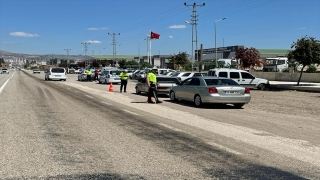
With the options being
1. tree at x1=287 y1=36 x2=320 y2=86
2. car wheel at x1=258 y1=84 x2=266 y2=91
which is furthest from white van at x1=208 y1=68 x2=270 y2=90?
tree at x1=287 y1=36 x2=320 y2=86

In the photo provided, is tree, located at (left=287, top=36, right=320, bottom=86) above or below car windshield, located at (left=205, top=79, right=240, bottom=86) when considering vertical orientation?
above

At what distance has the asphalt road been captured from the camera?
5.88 metres

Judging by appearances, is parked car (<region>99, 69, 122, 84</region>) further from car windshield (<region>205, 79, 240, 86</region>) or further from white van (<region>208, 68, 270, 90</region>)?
car windshield (<region>205, 79, 240, 86</region>)

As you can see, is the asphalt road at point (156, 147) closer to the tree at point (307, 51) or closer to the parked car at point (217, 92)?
the parked car at point (217, 92)

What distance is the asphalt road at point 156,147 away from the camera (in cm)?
588

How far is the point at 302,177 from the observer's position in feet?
18.5

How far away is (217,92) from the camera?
50.2 ft

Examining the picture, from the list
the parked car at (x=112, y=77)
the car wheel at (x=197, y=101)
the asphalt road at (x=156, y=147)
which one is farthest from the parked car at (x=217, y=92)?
the parked car at (x=112, y=77)

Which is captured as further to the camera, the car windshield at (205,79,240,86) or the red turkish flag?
the red turkish flag

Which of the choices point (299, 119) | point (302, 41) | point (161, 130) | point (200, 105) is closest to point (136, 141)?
point (161, 130)

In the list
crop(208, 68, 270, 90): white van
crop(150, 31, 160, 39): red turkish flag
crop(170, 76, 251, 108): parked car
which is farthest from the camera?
crop(150, 31, 160, 39): red turkish flag

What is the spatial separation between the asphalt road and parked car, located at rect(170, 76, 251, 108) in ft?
8.52

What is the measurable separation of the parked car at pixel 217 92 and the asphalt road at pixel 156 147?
2.60 metres

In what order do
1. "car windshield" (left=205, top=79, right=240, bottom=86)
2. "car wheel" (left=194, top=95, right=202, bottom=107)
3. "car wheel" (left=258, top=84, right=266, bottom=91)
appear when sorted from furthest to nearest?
"car wheel" (left=258, top=84, right=266, bottom=91) < "car wheel" (left=194, top=95, right=202, bottom=107) < "car windshield" (left=205, top=79, right=240, bottom=86)
